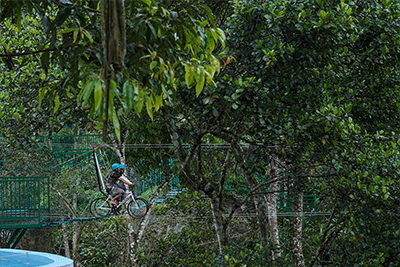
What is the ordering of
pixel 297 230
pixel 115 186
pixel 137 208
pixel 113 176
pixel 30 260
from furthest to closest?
1. pixel 137 208
2. pixel 115 186
3. pixel 113 176
4. pixel 297 230
5. pixel 30 260

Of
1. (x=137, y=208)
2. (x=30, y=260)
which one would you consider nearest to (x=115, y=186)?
(x=137, y=208)

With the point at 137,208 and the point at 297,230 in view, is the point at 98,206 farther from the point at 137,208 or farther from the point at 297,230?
the point at 297,230

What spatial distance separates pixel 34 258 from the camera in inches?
183

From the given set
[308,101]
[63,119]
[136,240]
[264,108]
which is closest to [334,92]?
[308,101]

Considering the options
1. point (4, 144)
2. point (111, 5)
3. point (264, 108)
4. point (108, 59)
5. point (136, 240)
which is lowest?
point (136, 240)

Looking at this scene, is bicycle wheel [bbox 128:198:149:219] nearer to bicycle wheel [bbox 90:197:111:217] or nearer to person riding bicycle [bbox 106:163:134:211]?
person riding bicycle [bbox 106:163:134:211]

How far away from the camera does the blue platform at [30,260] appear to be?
13.7 ft

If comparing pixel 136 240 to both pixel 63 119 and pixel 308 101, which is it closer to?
pixel 63 119

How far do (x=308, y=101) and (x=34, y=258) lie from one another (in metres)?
3.18

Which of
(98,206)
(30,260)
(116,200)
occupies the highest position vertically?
(30,260)

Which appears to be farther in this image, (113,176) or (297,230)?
(113,176)

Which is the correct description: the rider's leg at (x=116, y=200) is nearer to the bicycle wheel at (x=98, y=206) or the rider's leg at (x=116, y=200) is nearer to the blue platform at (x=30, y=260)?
the bicycle wheel at (x=98, y=206)

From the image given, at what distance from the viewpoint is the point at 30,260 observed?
453 cm

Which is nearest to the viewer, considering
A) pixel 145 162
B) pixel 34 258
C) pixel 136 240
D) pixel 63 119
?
pixel 34 258
